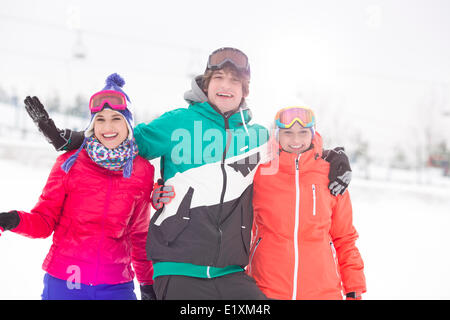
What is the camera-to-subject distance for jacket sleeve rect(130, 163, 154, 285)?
75.0 inches

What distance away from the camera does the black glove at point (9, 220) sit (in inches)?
61.7

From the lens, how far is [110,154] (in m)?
1.75

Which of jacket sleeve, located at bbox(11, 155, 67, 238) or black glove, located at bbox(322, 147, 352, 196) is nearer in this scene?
jacket sleeve, located at bbox(11, 155, 67, 238)

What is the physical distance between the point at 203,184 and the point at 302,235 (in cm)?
63

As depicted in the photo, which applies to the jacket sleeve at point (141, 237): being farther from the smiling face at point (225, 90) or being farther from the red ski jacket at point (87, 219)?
the smiling face at point (225, 90)

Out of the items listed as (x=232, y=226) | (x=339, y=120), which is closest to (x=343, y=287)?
(x=232, y=226)

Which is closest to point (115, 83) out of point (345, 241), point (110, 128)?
point (110, 128)

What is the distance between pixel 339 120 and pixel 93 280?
21.3 m

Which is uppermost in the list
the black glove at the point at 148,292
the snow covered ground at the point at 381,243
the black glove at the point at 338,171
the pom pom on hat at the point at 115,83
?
the pom pom on hat at the point at 115,83

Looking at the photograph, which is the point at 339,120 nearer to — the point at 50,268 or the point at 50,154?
the point at 50,154

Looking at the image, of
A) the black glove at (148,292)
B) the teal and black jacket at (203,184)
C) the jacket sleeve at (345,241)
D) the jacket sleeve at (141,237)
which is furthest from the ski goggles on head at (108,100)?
the jacket sleeve at (345,241)

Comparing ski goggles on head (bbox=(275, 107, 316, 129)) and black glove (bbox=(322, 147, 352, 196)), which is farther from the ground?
ski goggles on head (bbox=(275, 107, 316, 129))

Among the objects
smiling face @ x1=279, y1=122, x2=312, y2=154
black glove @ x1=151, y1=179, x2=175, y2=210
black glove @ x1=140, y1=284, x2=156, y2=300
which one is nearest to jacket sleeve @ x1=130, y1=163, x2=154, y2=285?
black glove @ x1=140, y1=284, x2=156, y2=300

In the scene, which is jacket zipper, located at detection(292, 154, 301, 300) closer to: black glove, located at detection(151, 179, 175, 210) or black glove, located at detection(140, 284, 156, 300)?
black glove, located at detection(151, 179, 175, 210)
